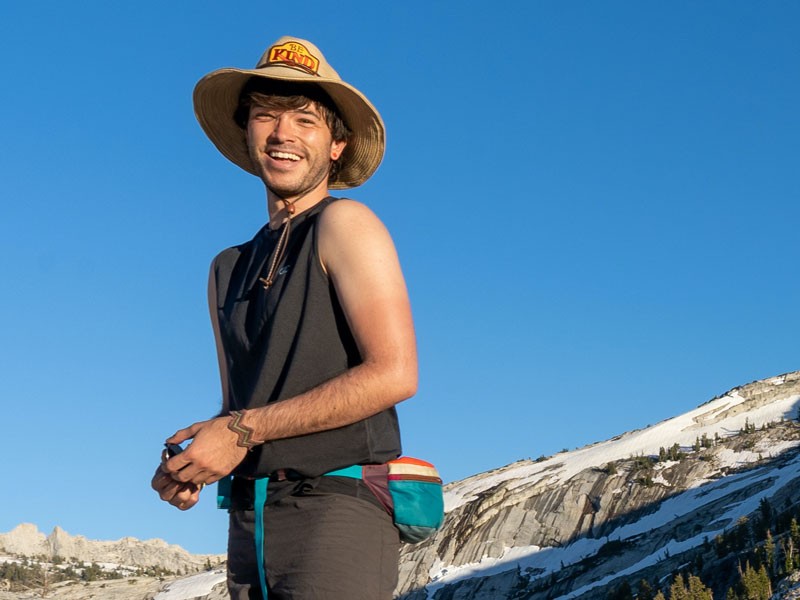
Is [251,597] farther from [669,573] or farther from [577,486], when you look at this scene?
[577,486]

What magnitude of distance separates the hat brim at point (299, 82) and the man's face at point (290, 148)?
13 centimetres

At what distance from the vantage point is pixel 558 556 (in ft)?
214

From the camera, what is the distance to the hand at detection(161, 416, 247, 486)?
3.55 m

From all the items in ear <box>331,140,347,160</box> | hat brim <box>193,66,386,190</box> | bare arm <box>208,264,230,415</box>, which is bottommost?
bare arm <box>208,264,230,415</box>

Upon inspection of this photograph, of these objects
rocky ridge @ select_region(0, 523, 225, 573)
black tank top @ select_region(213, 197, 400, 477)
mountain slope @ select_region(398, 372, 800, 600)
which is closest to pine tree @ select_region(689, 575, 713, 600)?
mountain slope @ select_region(398, 372, 800, 600)

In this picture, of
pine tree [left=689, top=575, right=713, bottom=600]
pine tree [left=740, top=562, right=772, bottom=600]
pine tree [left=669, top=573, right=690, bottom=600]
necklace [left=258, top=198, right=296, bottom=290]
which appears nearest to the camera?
necklace [left=258, top=198, right=296, bottom=290]

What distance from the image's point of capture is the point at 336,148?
4.36 meters

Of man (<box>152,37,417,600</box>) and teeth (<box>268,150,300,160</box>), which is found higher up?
teeth (<box>268,150,300,160</box>)

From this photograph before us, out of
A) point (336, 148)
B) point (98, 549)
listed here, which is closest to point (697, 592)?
point (336, 148)

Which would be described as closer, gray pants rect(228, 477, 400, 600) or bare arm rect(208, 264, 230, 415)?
gray pants rect(228, 477, 400, 600)

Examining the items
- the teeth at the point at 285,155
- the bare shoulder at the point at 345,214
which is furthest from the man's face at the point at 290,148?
the bare shoulder at the point at 345,214

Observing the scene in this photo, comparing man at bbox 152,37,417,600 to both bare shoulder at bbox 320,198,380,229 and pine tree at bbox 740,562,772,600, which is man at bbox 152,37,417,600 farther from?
pine tree at bbox 740,562,772,600

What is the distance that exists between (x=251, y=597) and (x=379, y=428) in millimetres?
772

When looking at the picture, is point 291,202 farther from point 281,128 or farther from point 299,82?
point 299,82
